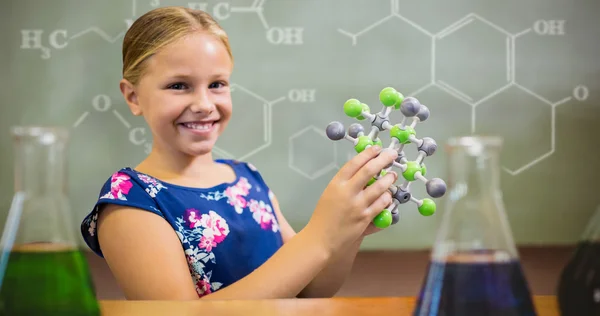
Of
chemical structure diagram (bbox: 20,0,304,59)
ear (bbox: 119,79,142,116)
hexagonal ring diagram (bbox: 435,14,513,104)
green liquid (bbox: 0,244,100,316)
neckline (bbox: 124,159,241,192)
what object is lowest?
neckline (bbox: 124,159,241,192)

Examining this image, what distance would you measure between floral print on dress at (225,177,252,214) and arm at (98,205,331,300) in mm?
154

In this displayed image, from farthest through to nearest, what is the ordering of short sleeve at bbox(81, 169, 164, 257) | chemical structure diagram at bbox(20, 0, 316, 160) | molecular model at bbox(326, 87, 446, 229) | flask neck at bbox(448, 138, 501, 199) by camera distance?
chemical structure diagram at bbox(20, 0, 316, 160)
short sleeve at bbox(81, 169, 164, 257)
molecular model at bbox(326, 87, 446, 229)
flask neck at bbox(448, 138, 501, 199)

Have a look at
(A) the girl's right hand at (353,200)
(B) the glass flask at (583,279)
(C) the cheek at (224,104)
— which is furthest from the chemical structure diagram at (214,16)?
(B) the glass flask at (583,279)

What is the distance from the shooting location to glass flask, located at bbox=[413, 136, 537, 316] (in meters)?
0.31

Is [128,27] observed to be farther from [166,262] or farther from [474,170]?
[474,170]

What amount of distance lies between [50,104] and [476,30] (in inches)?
42.2

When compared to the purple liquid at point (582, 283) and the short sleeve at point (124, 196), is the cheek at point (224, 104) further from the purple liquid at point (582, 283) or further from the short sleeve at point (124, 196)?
the purple liquid at point (582, 283)

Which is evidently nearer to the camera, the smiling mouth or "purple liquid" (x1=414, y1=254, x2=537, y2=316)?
"purple liquid" (x1=414, y1=254, x2=537, y2=316)

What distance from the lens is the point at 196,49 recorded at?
894mm

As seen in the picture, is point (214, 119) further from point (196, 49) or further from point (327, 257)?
point (327, 257)

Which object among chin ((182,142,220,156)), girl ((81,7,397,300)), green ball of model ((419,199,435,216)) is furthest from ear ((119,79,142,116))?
green ball of model ((419,199,435,216))

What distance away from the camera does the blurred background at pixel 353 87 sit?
159cm

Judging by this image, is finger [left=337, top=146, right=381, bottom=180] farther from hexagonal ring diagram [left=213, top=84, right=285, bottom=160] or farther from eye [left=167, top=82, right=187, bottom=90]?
hexagonal ring diagram [left=213, top=84, right=285, bottom=160]

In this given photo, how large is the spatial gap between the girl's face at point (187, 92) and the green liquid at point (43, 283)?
56 cm
